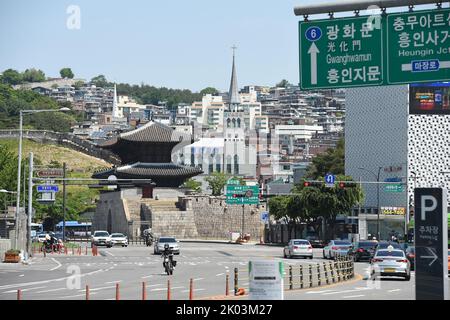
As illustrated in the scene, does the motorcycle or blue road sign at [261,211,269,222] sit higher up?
blue road sign at [261,211,269,222]

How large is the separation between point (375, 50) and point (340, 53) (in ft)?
3.00

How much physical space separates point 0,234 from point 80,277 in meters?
48.9

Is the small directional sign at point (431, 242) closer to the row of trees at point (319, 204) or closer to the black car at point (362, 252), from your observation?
the black car at point (362, 252)

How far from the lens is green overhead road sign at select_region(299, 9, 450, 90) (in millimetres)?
26797

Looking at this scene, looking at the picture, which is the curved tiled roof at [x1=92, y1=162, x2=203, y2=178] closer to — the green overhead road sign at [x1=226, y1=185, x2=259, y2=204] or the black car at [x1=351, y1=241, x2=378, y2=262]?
the green overhead road sign at [x1=226, y1=185, x2=259, y2=204]

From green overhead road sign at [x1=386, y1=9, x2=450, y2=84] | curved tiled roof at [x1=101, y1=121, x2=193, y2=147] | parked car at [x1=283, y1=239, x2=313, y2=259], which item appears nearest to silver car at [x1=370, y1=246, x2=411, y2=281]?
green overhead road sign at [x1=386, y1=9, x2=450, y2=84]

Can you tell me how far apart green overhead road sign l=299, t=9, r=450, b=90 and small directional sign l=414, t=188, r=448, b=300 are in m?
3.27

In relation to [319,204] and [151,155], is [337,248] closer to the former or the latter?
[319,204]

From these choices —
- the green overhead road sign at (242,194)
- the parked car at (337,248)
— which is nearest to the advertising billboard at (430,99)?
the green overhead road sign at (242,194)

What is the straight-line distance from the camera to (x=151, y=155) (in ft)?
456

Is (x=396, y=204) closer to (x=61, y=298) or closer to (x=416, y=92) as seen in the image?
(x=416, y=92)

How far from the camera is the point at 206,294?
3697cm

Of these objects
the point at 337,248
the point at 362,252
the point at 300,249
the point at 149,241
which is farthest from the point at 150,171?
the point at 362,252
